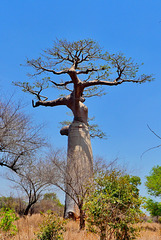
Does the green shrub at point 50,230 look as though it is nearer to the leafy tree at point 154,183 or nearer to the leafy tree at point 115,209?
the leafy tree at point 115,209

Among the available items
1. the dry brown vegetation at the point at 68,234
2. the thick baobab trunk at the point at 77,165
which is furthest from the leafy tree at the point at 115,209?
the thick baobab trunk at the point at 77,165

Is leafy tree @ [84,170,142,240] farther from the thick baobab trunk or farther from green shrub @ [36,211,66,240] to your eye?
the thick baobab trunk

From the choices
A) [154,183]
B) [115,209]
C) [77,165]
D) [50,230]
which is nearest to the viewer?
[115,209]

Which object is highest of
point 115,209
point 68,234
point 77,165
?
point 77,165

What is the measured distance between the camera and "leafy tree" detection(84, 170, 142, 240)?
445cm

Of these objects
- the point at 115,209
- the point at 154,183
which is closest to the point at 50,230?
the point at 115,209

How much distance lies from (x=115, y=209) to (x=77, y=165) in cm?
511

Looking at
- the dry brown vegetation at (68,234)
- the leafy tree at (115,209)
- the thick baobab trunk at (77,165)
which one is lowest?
the dry brown vegetation at (68,234)

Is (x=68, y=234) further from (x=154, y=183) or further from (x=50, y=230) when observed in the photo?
(x=154, y=183)

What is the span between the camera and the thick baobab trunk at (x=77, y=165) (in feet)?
30.2

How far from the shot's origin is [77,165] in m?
9.63

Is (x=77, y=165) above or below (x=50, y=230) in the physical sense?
above

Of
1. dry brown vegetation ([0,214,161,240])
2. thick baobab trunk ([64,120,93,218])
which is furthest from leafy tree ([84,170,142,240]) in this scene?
thick baobab trunk ([64,120,93,218])

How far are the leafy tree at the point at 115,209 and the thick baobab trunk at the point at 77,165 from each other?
12.2 ft
